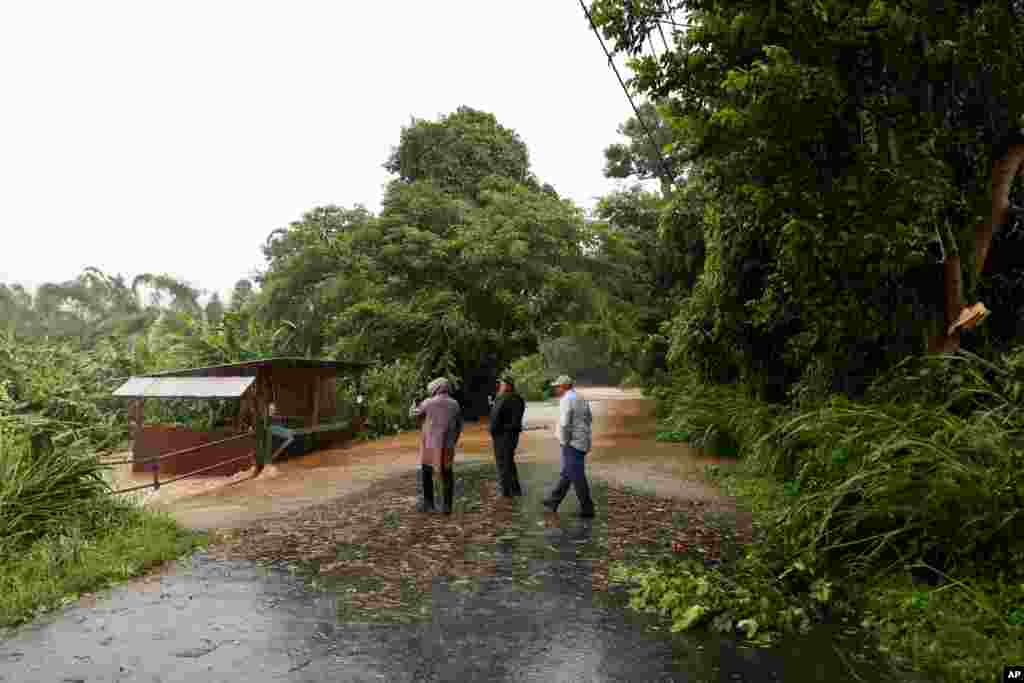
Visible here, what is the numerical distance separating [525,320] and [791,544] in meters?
18.4

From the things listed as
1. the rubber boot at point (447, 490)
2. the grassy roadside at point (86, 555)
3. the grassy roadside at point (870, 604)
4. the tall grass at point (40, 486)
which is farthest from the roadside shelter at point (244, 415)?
the grassy roadside at point (870, 604)

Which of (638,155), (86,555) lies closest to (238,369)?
(86,555)

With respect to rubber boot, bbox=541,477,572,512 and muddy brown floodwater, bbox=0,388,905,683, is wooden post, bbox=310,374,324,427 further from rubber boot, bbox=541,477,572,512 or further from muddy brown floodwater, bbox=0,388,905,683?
rubber boot, bbox=541,477,572,512

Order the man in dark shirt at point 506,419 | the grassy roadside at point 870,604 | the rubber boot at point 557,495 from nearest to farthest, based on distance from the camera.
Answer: the grassy roadside at point 870,604 < the rubber boot at point 557,495 < the man in dark shirt at point 506,419

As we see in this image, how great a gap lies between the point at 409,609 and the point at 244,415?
1400cm

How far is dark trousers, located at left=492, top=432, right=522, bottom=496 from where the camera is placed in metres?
11.0

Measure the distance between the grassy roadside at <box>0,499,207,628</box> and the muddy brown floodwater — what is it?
0.26 m

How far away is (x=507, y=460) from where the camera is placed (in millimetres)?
11266

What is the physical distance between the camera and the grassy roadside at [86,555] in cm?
637

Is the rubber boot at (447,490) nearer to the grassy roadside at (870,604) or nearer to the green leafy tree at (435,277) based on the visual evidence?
the grassy roadside at (870,604)

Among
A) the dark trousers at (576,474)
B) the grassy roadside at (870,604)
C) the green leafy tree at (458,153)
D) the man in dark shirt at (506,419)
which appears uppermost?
the green leafy tree at (458,153)

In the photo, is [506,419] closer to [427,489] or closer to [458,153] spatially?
[427,489]

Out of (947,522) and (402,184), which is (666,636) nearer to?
(947,522)

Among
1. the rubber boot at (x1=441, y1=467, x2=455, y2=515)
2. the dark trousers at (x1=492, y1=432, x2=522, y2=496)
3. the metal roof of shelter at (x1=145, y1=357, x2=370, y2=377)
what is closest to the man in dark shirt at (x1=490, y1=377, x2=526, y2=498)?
the dark trousers at (x1=492, y1=432, x2=522, y2=496)
